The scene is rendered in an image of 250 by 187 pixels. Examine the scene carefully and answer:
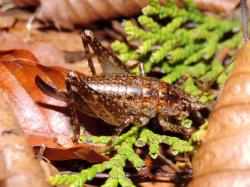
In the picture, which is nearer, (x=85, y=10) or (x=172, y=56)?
(x=172, y=56)

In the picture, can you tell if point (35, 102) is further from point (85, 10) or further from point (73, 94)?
point (85, 10)

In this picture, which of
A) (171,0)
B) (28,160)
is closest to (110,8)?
(171,0)

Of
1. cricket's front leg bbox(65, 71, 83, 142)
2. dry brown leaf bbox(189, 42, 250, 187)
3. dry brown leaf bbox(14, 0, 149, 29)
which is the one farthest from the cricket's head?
dry brown leaf bbox(14, 0, 149, 29)

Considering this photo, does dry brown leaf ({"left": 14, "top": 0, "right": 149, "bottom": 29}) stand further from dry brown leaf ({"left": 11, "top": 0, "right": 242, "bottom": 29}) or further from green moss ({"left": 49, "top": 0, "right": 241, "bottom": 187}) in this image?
green moss ({"left": 49, "top": 0, "right": 241, "bottom": 187})

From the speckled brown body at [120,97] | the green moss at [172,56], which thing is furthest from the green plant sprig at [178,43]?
the speckled brown body at [120,97]

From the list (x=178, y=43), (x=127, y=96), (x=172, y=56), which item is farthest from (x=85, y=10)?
(x=127, y=96)

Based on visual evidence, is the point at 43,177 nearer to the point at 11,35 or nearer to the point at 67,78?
the point at 67,78

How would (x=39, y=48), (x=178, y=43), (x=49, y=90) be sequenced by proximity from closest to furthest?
(x=49, y=90) → (x=178, y=43) → (x=39, y=48)
